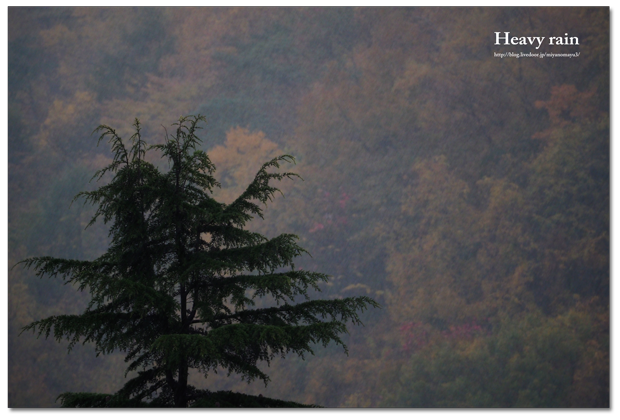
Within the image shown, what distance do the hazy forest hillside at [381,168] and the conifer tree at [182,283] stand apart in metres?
35.8

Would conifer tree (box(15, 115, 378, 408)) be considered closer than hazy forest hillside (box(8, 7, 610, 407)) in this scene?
Yes

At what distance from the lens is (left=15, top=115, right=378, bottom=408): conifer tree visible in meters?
4.39

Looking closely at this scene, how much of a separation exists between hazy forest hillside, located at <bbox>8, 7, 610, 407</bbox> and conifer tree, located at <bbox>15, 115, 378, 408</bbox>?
3580 cm

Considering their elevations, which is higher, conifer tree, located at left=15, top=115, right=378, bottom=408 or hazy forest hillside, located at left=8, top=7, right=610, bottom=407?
hazy forest hillside, located at left=8, top=7, right=610, bottom=407

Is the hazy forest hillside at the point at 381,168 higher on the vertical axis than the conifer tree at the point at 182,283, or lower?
higher

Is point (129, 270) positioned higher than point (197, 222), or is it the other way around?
point (197, 222)

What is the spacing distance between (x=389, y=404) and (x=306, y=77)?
38.5 metres

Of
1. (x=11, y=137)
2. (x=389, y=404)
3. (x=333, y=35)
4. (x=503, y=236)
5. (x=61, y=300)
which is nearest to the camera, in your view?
(x=389, y=404)

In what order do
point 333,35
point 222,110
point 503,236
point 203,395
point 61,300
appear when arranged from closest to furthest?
point 203,395 < point 61,300 < point 503,236 < point 222,110 < point 333,35

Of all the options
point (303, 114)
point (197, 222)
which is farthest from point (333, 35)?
point (197, 222)

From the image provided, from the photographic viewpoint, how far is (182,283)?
4820 mm

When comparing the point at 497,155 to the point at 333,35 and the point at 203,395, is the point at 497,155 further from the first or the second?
the point at 203,395

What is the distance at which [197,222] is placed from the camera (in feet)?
16.0

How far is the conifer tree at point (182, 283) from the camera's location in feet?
14.4
